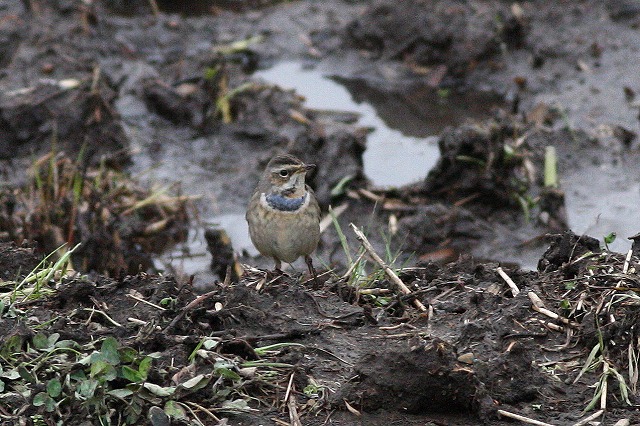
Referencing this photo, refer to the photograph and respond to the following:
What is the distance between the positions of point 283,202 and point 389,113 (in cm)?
438

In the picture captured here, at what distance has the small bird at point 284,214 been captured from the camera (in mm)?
7148

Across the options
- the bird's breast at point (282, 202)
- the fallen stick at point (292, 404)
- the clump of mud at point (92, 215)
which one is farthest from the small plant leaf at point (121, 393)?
the clump of mud at point (92, 215)

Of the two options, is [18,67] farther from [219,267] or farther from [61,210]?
[219,267]

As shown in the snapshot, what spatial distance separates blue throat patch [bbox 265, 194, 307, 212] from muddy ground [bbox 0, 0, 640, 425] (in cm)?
49

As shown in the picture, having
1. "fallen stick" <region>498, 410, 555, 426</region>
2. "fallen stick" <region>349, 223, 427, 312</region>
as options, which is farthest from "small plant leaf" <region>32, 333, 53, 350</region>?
"fallen stick" <region>498, 410, 555, 426</region>

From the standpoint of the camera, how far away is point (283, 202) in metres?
7.29

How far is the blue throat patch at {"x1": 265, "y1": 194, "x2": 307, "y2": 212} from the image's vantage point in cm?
724

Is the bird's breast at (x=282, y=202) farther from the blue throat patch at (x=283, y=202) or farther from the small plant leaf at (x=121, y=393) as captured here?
the small plant leaf at (x=121, y=393)

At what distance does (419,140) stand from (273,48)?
2543 mm

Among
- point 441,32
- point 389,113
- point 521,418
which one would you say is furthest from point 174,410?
point 441,32

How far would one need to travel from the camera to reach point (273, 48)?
1258cm

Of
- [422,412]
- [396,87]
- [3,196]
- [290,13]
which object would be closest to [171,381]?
[422,412]

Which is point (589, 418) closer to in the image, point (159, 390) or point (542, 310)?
point (542, 310)

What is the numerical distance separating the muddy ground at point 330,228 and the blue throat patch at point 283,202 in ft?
1.61
